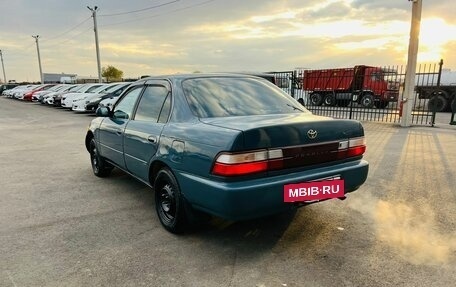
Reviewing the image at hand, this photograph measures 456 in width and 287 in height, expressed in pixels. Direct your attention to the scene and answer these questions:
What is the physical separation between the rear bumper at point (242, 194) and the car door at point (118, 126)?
1.66 meters

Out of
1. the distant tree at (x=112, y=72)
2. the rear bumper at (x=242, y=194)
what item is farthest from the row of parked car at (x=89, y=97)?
the distant tree at (x=112, y=72)

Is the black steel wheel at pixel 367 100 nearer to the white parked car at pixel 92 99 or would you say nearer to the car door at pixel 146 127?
the white parked car at pixel 92 99

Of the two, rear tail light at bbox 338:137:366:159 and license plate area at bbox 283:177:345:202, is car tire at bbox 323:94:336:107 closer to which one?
rear tail light at bbox 338:137:366:159

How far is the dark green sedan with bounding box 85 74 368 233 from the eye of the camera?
8.95 feet

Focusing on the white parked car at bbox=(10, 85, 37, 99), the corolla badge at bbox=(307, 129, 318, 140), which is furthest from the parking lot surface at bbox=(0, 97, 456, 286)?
the white parked car at bbox=(10, 85, 37, 99)

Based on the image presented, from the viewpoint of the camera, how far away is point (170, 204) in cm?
346

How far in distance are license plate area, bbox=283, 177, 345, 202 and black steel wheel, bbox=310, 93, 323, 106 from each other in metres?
19.6

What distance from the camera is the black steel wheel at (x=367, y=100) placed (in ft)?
59.6

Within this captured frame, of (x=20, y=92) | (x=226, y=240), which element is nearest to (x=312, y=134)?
(x=226, y=240)

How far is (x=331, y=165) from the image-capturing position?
321 cm

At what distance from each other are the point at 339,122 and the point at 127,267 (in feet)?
7.28

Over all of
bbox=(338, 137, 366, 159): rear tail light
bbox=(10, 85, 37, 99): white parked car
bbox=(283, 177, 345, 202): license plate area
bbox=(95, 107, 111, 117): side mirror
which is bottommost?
bbox=(10, 85, 37, 99): white parked car

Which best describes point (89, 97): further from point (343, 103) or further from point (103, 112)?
point (343, 103)

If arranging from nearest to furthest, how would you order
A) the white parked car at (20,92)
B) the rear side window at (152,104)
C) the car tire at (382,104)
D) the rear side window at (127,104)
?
the rear side window at (152,104), the rear side window at (127,104), the car tire at (382,104), the white parked car at (20,92)
